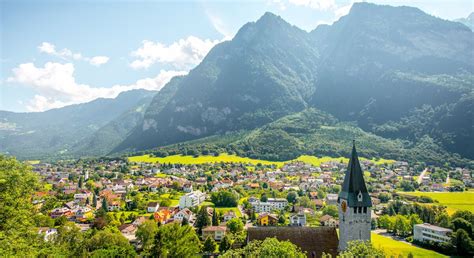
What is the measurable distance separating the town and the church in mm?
192

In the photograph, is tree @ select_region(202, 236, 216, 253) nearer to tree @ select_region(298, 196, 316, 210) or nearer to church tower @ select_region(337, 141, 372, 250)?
church tower @ select_region(337, 141, 372, 250)

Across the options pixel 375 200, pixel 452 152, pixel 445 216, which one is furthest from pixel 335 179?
pixel 452 152

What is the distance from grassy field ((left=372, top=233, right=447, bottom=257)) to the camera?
58969mm

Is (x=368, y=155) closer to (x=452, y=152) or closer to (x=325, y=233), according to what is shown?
(x=452, y=152)

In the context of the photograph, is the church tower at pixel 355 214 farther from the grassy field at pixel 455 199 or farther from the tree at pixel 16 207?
the grassy field at pixel 455 199

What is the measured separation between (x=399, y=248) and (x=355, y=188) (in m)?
38.1

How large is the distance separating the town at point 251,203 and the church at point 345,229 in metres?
0.19

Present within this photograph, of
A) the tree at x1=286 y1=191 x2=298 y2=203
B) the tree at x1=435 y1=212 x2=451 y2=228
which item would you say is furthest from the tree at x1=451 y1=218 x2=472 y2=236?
the tree at x1=286 y1=191 x2=298 y2=203

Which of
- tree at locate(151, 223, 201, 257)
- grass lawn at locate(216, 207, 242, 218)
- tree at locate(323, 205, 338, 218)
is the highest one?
tree at locate(151, 223, 201, 257)

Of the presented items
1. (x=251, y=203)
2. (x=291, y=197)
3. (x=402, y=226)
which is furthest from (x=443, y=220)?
(x=251, y=203)

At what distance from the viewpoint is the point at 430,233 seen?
220 ft

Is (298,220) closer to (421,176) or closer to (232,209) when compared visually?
(232,209)

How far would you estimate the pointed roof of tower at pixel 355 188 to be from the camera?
3269 centimetres

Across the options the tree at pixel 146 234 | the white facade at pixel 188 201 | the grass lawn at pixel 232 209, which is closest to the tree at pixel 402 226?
the grass lawn at pixel 232 209
